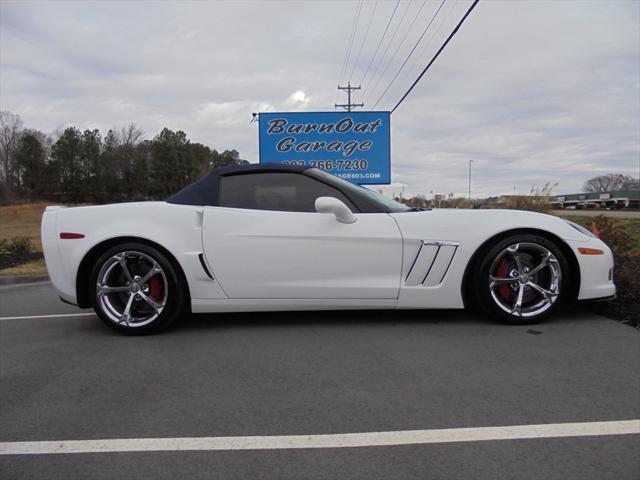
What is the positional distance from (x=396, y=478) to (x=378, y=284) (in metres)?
2.00

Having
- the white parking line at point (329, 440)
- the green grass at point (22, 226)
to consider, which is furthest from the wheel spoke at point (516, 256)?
the green grass at point (22, 226)

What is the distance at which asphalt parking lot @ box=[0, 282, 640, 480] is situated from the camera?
1.98 metres

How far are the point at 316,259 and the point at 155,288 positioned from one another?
4.42 ft

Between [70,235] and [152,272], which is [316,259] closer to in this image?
[152,272]

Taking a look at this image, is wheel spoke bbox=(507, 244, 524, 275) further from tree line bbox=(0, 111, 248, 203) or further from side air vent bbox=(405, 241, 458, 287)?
tree line bbox=(0, 111, 248, 203)

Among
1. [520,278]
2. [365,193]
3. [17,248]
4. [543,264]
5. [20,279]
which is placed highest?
[365,193]

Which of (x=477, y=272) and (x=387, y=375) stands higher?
(x=477, y=272)

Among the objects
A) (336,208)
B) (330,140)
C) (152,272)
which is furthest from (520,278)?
(330,140)

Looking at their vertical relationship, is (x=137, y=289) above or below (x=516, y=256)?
below

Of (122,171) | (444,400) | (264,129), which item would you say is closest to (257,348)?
(444,400)

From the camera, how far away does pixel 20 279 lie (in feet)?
26.8

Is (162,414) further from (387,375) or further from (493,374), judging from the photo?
(493,374)

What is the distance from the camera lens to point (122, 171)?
228 feet

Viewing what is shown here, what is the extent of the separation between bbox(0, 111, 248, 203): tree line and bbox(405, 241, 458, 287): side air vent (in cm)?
6323
